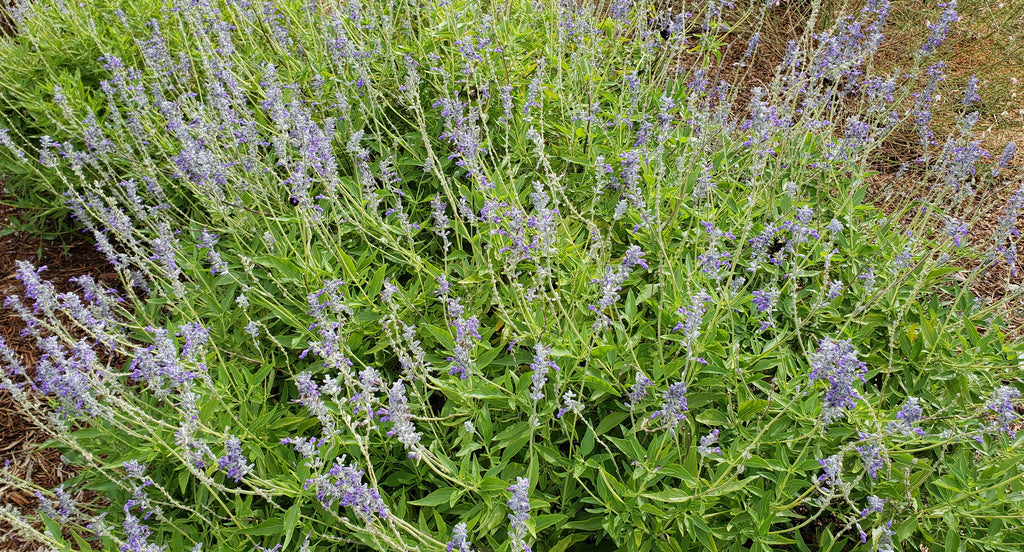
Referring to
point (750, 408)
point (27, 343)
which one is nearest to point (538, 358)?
point (750, 408)

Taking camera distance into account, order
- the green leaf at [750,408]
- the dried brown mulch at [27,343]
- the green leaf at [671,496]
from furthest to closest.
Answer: the dried brown mulch at [27,343]
the green leaf at [750,408]
the green leaf at [671,496]

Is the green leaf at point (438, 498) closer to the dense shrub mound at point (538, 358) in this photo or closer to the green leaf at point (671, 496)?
the dense shrub mound at point (538, 358)

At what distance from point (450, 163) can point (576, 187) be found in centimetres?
79

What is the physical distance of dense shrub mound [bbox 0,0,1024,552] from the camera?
7.29 ft

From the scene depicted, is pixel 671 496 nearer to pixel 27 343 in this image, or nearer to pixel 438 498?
pixel 438 498

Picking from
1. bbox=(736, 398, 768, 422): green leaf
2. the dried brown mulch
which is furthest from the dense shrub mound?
the dried brown mulch

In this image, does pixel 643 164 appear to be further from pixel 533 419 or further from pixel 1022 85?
pixel 1022 85

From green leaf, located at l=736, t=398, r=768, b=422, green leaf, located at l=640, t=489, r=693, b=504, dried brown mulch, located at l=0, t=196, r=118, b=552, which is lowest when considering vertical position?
dried brown mulch, located at l=0, t=196, r=118, b=552

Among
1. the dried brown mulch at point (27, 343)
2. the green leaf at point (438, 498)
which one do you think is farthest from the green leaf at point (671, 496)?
the dried brown mulch at point (27, 343)

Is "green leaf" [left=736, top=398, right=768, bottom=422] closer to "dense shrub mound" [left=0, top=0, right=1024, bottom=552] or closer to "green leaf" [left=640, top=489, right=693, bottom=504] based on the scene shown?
"dense shrub mound" [left=0, top=0, right=1024, bottom=552]

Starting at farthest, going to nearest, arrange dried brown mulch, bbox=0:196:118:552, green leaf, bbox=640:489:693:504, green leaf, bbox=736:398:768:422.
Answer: dried brown mulch, bbox=0:196:118:552 < green leaf, bbox=736:398:768:422 < green leaf, bbox=640:489:693:504

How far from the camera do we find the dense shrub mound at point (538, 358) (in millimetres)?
2221

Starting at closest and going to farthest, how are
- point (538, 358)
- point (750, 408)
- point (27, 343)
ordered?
point (538, 358), point (750, 408), point (27, 343)

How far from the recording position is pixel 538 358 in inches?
73.6
